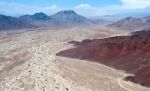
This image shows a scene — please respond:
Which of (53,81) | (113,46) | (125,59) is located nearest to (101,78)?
(53,81)

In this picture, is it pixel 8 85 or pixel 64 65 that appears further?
pixel 64 65

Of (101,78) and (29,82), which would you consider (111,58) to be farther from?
Answer: (29,82)

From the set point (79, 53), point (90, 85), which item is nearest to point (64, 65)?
point (90, 85)

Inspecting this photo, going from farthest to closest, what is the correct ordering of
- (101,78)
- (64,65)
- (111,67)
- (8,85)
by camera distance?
(111,67) → (64,65) → (101,78) → (8,85)

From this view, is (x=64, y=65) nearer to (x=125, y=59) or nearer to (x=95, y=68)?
(x=95, y=68)

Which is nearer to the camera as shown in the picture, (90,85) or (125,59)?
(90,85)

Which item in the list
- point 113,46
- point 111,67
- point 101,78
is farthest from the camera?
point 113,46

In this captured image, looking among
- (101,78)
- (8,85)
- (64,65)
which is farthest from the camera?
(64,65)

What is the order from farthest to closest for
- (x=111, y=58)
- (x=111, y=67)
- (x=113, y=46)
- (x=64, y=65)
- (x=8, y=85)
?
(x=113, y=46), (x=111, y=58), (x=111, y=67), (x=64, y=65), (x=8, y=85)
